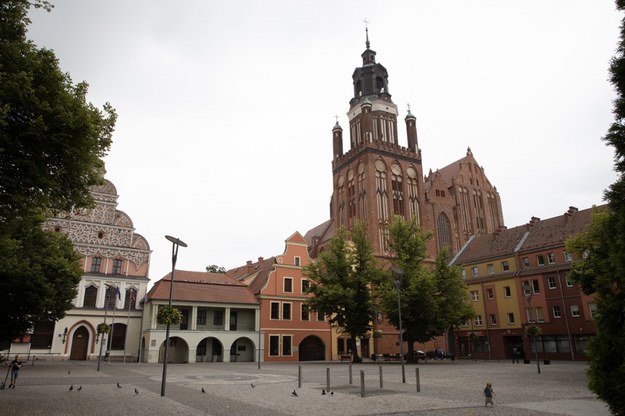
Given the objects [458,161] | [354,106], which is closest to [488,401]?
[354,106]

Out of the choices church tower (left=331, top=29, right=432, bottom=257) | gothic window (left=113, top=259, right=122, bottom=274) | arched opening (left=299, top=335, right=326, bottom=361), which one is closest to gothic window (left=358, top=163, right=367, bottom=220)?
church tower (left=331, top=29, right=432, bottom=257)

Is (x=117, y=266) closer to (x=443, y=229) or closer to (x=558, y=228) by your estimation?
(x=558, y=228)

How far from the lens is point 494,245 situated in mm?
53125

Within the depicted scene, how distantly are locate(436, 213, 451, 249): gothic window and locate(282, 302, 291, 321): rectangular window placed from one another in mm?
31572

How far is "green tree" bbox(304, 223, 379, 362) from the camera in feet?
133

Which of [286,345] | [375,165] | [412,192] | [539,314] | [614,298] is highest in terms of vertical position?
[375,165]

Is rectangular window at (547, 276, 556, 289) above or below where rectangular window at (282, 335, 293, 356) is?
above

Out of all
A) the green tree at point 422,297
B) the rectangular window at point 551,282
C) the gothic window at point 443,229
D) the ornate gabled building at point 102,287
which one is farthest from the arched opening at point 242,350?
the gothic window at point 443,229

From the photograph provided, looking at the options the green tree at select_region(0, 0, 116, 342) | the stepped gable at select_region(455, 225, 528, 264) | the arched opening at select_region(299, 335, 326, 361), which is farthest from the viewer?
the stepped gable at select_region(455, 225, 528, 264)

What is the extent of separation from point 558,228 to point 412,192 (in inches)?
933

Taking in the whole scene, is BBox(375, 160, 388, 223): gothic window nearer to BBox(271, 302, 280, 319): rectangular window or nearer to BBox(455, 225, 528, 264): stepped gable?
BBox(455, 225, 528, 264): stepped gable

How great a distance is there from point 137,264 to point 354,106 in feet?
138

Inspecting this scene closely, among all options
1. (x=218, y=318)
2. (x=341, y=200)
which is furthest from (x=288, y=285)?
(x=341, y=200)

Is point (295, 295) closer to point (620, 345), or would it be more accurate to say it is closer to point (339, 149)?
point (339, 149)
